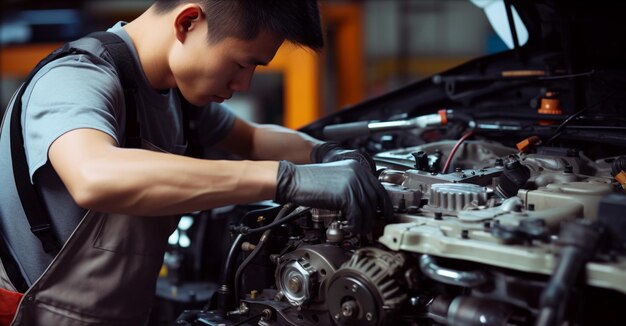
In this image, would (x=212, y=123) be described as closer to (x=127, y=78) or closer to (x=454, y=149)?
(x=127, y=78)

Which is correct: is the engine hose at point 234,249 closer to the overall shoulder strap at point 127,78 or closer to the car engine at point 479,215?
the car engine at point 479,215

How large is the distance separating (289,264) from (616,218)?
682mm

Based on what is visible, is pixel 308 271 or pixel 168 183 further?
pixel 308 271

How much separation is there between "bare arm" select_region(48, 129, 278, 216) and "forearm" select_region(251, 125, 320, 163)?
0.83 m

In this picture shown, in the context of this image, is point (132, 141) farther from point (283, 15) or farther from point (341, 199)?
point (341, 199)

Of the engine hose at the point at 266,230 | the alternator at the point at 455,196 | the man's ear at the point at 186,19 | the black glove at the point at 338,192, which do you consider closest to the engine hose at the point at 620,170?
the alternator at the point at 455,196

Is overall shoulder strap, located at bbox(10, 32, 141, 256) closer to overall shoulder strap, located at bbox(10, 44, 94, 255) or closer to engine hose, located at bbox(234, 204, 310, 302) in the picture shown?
overall shoulder strap, located at bbox(10, 44, 94, 255)

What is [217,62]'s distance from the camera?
1572mm

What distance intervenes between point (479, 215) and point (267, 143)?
1124 millimetres

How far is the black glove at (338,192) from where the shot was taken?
1.30 m

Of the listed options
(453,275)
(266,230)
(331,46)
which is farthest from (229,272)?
(331,46)

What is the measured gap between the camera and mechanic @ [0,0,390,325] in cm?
128

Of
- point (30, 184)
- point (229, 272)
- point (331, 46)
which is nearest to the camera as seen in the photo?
point (30, 184)

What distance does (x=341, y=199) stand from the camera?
51.1 inches
